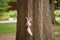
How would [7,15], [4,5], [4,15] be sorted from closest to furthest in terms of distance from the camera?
[7,15]
[4,15]
[4,5]

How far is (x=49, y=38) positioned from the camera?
8289 mm

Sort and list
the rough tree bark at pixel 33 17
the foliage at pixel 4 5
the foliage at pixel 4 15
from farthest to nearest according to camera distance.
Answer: the foliage at pixel 4 5 → the foliage at pixel 4 15 → the rough tree bark at pixel 33 17

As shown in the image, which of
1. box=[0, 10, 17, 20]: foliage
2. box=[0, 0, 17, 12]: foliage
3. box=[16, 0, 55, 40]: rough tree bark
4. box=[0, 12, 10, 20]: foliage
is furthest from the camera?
box=[0, 0, 17, 12]: foliage

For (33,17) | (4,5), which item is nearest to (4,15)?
(4,5)

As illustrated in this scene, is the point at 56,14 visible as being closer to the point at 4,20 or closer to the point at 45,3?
the point at 4,20

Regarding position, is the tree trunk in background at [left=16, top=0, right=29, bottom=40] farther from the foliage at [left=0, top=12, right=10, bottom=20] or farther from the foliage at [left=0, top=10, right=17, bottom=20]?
the foliage at [left=0, top=12, right=10, bottom=20]

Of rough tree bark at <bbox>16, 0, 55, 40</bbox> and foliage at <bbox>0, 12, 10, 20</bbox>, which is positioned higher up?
rough tree bark at <bbox>16, 0, 55, 40</bbox>

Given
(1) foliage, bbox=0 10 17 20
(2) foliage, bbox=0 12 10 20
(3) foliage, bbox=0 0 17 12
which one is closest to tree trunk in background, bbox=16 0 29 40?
(1) foliage, bbox=0 10 17 20

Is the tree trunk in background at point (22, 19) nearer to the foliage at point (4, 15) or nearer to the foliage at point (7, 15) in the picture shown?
the foliage at point (7, 15)

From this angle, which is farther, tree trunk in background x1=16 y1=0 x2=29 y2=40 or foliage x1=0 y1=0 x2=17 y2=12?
foliage x1=0 y1=0 x2=17 y2=12

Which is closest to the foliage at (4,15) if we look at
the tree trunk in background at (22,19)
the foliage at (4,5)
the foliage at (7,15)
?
the foliage at (7,15)

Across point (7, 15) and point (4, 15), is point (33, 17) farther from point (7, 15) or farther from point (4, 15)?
point (4, 15)

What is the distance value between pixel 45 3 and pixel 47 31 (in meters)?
0.99

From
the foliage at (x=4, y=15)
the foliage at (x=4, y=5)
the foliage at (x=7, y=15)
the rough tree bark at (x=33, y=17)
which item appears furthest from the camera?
the foliage at (x=4, y=5)
